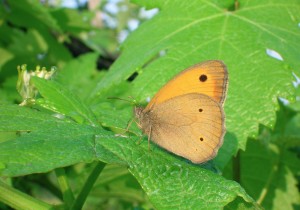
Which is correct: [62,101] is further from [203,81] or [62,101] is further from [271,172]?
[271,172]

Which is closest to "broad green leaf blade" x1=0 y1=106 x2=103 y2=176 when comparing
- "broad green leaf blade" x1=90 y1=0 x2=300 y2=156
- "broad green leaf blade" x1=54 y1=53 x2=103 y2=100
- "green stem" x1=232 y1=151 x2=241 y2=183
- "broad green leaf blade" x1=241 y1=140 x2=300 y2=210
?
"broad green leaf blade" x1=90 y1=0 x2=300 y2=156

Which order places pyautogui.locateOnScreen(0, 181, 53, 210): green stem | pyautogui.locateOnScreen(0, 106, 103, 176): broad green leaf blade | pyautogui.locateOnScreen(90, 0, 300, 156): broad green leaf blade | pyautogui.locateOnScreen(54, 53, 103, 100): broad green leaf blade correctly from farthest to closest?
pyautogui.locateOnScreen(54, 53, 103, 100): broad green leaf blade, pyautogui.locateOnScreen(90, 0, 300, 156): broad green leaf blade, pyautogui.locateOnScreen(0, 181, 53, 210): green stem, pyautogui.locateOnScreen(0, 106, 103, 176): broad green leaf blade

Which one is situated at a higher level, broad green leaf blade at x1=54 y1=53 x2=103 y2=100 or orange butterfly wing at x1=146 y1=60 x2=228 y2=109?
broad green leaf blade at x1=54 y1=53 x2=103 y2=100

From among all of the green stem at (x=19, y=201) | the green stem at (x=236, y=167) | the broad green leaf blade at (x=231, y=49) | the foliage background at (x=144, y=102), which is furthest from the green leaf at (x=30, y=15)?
the green stem at (x=19, y=201)

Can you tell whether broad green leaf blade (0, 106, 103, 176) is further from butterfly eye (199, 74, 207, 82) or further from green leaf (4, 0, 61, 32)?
green leaf (4, 0, 61, 32)

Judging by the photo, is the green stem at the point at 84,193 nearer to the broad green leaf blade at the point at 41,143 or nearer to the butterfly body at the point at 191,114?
the broad green leaf blade at the point at 41,143

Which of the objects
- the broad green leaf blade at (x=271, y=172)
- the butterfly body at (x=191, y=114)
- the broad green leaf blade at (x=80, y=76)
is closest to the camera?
the butterfly body at (x=191, y=114)

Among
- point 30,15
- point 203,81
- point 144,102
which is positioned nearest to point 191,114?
point 203,81
